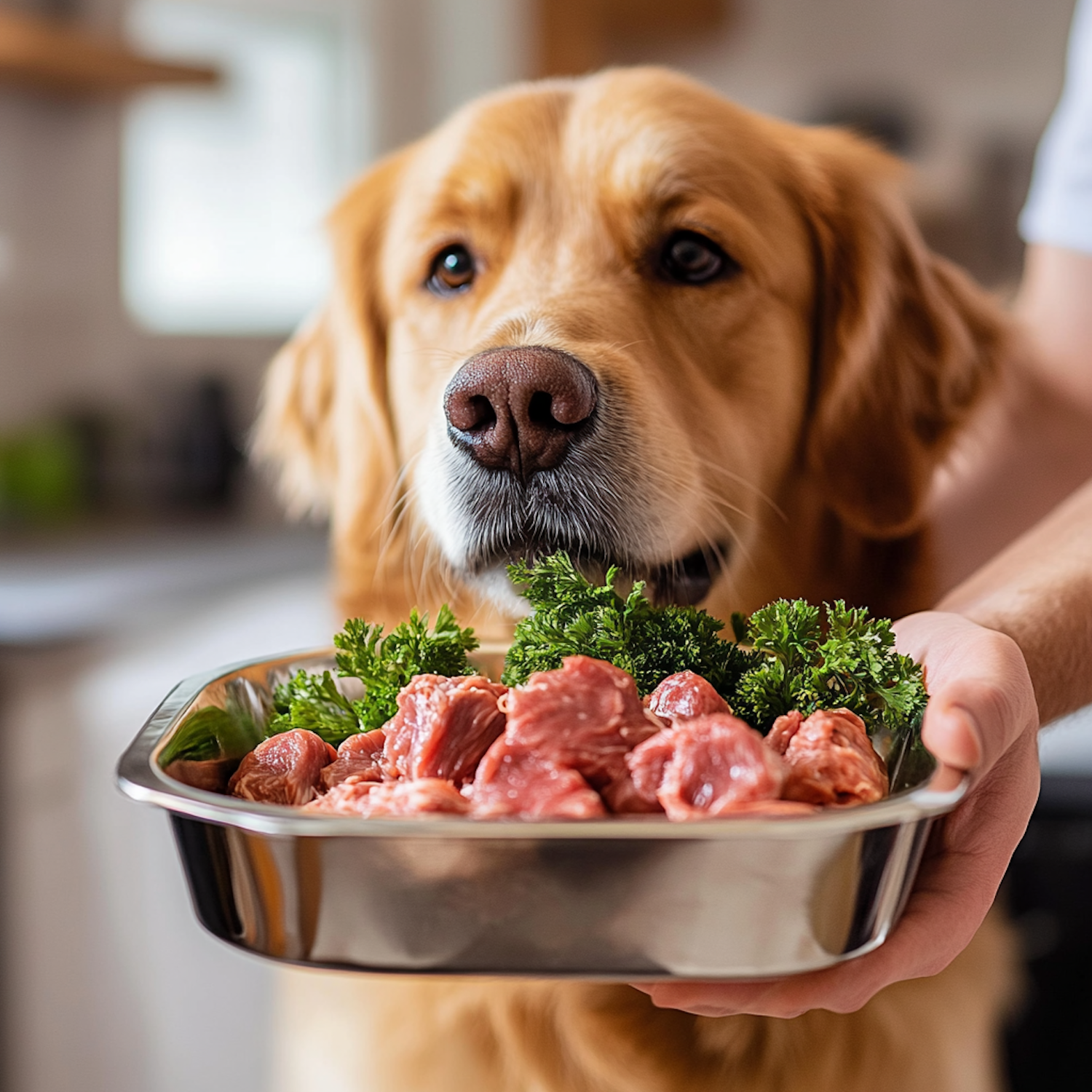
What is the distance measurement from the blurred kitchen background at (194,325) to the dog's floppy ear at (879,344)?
557 mm

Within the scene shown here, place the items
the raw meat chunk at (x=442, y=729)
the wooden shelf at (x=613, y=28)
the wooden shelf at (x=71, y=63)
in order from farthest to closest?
the wooden shelf at (x=613, y=28), the wooden shelf at (x=71, y=63), the raw meat chunk at (x=442, y=729)

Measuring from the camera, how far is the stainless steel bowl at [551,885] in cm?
49

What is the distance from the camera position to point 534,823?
1.62 ft

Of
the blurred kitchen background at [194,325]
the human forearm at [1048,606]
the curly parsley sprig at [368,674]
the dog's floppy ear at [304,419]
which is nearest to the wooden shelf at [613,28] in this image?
the blurred kitchen background at [194,325]

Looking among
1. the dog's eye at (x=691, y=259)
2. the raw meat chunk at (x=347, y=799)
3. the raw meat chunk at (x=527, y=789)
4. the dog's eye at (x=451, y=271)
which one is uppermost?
the dog's eye at (x=691, y=259)

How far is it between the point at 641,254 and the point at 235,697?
1.85ft

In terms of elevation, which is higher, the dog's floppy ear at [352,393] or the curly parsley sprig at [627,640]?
the curly parsley sprig at [627,640]

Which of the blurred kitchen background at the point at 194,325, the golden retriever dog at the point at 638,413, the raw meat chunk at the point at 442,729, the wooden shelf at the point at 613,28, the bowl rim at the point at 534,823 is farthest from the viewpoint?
the wooden shelf at the point at 613,28

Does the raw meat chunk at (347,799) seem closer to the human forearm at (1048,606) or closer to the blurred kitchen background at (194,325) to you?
the human forearm at (1048,606)

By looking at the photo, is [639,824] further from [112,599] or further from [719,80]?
[719,80]

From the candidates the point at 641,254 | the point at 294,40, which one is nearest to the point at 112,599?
the point at 641,254

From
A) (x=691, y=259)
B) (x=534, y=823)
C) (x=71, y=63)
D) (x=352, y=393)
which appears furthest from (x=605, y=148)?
(x=71, y=63)

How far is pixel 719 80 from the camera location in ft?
12.6

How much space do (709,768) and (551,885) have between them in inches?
3.9
